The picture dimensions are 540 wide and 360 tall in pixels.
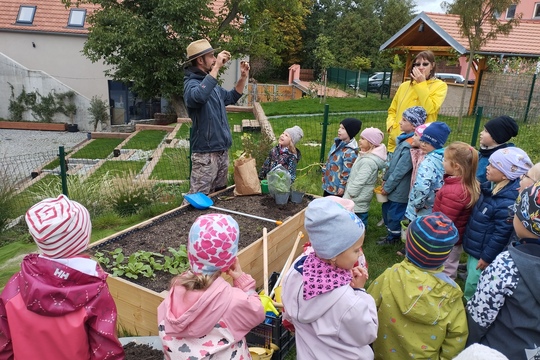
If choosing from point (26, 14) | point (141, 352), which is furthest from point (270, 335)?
point (26, 14)

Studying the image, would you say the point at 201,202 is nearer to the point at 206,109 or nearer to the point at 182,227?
the point at 182,227

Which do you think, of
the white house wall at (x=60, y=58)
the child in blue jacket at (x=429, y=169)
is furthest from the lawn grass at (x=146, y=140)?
the child in blue jacket at (x=429, y=169)

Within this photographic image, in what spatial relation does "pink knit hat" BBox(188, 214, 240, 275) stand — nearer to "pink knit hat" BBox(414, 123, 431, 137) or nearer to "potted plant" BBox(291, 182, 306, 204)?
"pink knit hat" BBox(414, 123, 431, 137)

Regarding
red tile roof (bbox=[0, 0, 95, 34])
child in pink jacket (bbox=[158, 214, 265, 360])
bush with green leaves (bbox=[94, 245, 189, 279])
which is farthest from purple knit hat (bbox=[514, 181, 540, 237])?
red tile roof (bbox=[0, 0, 95, 34])

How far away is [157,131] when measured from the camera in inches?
634

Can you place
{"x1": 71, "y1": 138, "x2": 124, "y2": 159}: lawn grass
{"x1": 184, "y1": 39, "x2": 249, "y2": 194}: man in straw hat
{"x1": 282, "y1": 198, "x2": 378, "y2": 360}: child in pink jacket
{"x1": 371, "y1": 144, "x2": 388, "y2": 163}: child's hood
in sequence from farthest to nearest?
{"x1": 71, "y1": 138, "x2": 124, "y2": 159}: lawn grass < {"x1": 371, "y1": 144, "x2": 388, "y2": 163}: child's hood < {"x1": 184, "y1": 39, "x2": 249, "y2": 194}: man in straw hat < {"x1": 282, "y1": 198, "x2": 378, "y2": 360}: child in pink jacket

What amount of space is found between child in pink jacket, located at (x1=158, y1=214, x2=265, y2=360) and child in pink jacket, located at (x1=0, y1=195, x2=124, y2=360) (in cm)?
30

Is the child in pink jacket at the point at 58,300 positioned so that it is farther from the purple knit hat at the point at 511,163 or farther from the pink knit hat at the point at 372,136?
the pink knit hat at the point at 372,136

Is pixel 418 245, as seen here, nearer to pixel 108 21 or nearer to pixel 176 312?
pixel 176 312

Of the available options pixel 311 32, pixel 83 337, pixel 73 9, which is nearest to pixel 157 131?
pixel 73 9

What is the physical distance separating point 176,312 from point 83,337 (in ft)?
1.36

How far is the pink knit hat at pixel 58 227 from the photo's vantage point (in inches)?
68.8

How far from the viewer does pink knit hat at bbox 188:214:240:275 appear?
6.26ft

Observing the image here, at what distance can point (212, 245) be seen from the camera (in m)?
1.91
